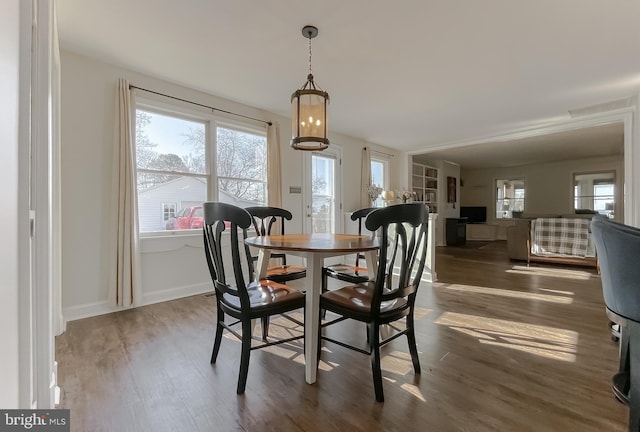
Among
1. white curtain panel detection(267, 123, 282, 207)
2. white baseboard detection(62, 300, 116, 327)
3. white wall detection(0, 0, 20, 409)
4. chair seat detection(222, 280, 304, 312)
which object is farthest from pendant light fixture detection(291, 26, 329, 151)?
white baseboard detection(62, 300, 116, 327)

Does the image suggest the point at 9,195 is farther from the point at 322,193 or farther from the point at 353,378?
the point at 322,193

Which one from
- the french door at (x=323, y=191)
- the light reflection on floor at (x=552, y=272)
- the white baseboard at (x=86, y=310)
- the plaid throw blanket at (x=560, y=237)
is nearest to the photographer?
the white baseboard at (x=86, y=310)

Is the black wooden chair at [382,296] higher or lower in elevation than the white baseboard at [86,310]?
higher

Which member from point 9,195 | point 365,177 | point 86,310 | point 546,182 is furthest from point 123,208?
point 546,182

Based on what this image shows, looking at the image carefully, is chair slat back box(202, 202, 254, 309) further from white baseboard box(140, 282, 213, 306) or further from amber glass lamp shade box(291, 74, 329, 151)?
white baseboard box(140, 282, 213, 306)

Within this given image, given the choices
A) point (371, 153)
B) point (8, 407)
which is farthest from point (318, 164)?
point (8, 407)

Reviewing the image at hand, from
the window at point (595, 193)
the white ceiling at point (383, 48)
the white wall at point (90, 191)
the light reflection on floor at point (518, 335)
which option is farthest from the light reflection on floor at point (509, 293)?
the window at point (595, 193)

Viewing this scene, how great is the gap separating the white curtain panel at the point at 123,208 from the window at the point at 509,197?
33.5ft

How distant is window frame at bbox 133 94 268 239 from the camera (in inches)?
122

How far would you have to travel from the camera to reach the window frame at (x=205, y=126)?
3.10 meters

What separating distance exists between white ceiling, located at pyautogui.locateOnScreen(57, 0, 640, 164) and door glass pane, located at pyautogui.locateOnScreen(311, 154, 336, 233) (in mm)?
1255

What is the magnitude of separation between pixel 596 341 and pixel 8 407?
3.23 m

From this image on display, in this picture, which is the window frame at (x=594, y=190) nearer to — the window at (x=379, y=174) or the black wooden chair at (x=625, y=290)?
the window at (x=379, y=174)

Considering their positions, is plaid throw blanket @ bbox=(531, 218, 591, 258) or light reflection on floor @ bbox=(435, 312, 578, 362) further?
plaid throw blanket @ bbox=(531, 218, 591, 258)
